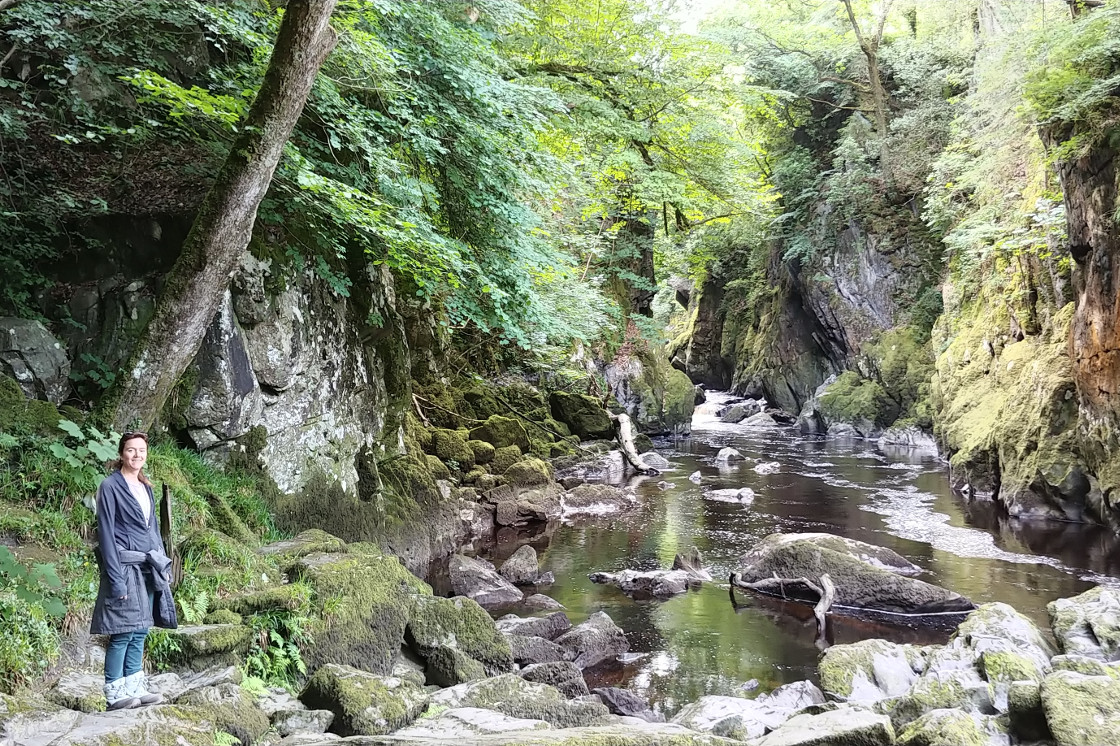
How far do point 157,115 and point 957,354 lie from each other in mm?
19825

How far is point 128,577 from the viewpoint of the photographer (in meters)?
3.56

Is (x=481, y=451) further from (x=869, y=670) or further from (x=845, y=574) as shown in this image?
(x=869, y=670)

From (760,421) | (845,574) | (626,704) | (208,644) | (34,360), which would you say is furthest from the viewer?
(760,421)

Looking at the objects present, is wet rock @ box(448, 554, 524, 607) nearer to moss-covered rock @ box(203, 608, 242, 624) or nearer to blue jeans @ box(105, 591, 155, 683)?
moss-covered rock @ box(203, 608, 242, 624)

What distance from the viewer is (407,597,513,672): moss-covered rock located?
20.4 feet

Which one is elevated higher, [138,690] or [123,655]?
[123,655]

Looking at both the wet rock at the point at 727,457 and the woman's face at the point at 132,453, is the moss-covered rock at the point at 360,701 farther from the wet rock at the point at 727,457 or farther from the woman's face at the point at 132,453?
the wet rock at the point at 727,457

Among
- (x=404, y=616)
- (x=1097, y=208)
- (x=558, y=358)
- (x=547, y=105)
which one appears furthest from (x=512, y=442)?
(x=1097, y=208)

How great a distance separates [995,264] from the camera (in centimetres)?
1759

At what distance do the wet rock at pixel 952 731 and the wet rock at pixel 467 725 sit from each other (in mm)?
2515

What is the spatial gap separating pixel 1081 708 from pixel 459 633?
15.7 ft

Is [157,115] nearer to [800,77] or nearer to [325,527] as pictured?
[325,527]

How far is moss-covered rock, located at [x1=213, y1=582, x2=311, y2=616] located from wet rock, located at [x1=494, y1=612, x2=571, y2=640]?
2786 millimetres

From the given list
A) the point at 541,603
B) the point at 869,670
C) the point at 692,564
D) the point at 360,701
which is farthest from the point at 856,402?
the point at 360,701
